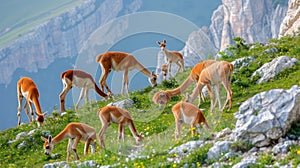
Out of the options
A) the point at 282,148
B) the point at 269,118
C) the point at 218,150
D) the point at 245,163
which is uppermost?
the point at 269,118

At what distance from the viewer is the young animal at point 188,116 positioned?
637 inches

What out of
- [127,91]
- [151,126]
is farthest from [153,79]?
[151,126]

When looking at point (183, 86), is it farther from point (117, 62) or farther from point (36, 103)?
point (36, 103)

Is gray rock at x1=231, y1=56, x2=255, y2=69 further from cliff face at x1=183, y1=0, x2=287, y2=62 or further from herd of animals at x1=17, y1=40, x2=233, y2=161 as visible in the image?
cliff face at x1=183, y1=0, x2=287, y2=62

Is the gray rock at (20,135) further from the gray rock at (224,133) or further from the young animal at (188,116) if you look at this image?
the gray rock at (224,133)

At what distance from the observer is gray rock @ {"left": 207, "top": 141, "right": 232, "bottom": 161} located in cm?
1315

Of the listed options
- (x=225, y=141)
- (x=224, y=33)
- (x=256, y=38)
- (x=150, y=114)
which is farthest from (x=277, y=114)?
(x=224, y=33)

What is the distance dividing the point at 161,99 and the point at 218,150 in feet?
29.3

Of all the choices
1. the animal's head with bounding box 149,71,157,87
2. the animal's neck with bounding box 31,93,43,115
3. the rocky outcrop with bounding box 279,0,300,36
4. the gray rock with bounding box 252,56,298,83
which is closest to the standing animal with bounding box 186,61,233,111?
the gray rock with bounding box 252,56,298,83

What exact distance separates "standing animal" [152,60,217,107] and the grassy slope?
305 mm

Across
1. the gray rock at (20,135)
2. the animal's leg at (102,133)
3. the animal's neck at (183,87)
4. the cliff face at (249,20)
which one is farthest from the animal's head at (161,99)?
the cliff face at (249,20)

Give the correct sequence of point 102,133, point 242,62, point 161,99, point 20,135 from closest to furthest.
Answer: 1. point 102,133
2. point 161,99
3. point 20,135
4. point 242,62

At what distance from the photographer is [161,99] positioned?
22031 millimetres

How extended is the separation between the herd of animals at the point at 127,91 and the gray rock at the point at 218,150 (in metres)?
2.46
